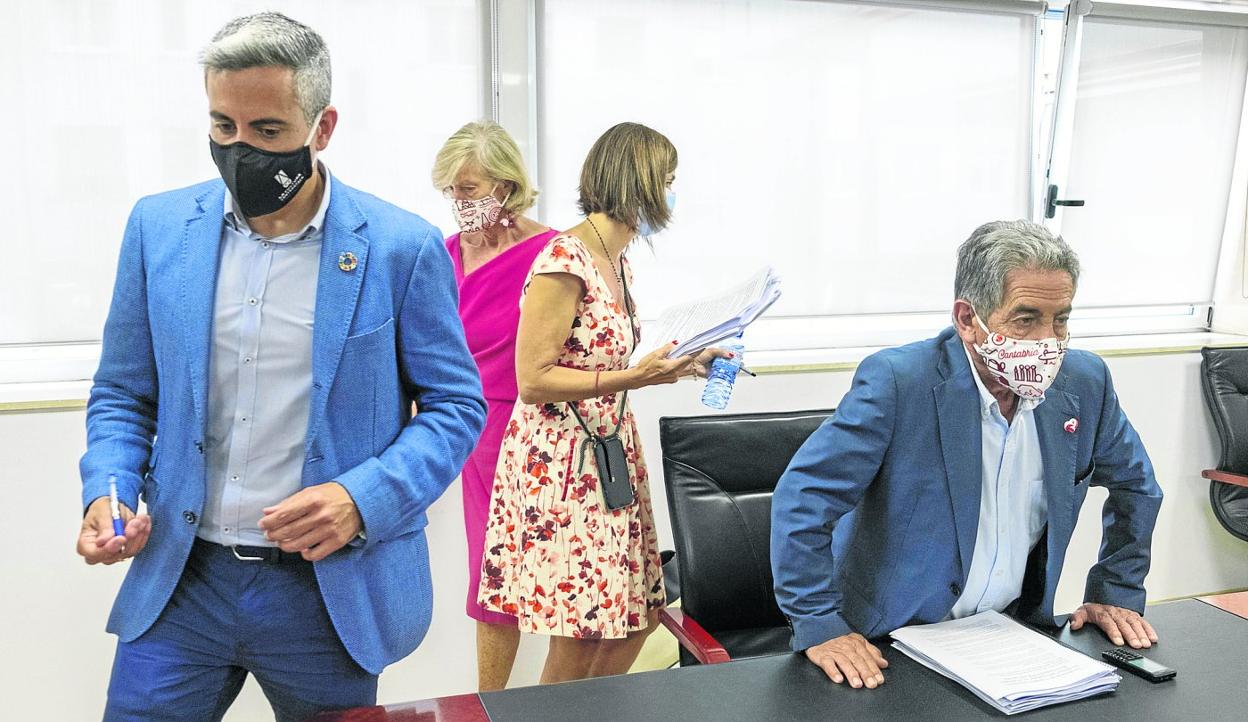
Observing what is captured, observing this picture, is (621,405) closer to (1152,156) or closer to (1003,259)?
(1003,259)

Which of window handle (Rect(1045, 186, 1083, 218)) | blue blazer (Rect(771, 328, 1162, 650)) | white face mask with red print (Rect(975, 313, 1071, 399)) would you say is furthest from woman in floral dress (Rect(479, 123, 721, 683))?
window handle (Rect(1045, 186, 1083, 218))

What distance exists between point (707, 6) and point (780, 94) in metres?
0.40

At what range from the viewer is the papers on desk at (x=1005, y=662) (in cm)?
133

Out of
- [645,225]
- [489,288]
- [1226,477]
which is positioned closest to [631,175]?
[645,225]

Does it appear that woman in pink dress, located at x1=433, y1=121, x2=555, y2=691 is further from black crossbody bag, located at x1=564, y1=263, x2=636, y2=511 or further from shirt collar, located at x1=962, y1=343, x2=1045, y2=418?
shirt collar, located at x1=962, y1=343, x2=1045, y2=418

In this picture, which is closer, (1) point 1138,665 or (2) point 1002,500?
(1) point 1138,665

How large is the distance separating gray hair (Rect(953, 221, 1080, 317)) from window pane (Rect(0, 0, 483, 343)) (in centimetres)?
201

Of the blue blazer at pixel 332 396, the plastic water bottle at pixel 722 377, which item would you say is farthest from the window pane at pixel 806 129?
the blue blazer at pixel 332 396

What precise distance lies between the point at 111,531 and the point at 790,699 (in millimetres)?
883

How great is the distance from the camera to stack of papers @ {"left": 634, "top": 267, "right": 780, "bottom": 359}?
2010mm

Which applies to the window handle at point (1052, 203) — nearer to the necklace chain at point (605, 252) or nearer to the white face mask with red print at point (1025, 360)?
the necklace chain at point (605, 252)

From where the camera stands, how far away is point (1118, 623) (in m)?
1.60

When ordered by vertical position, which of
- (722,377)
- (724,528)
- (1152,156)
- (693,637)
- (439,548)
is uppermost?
(1152,156)

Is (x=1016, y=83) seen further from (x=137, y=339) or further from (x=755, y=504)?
(x=137, y=339)
